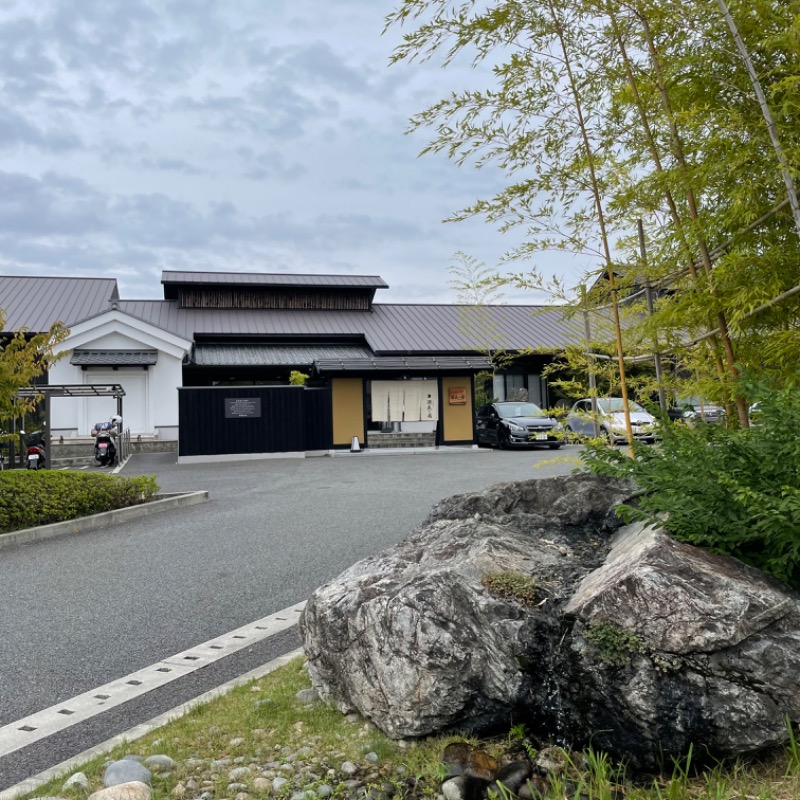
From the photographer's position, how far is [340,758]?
256cm

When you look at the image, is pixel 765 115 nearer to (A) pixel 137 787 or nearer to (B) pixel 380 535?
(A) pixel 137 787

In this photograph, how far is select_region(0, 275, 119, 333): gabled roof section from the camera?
23.0 meters

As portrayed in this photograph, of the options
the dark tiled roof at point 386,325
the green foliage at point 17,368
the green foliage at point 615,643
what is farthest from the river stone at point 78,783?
the dark tiled roof at point 386,325

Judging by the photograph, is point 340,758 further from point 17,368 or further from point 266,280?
point 266,280

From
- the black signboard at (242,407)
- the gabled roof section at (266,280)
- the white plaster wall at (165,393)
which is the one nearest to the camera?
the black signboard at (242,407)

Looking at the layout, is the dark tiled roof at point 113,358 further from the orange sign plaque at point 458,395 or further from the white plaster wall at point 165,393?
the orange sign plaque at point 458,395

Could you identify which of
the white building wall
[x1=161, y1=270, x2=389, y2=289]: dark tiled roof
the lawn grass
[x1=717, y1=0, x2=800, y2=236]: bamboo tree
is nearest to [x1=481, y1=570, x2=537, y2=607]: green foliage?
the lawn grass

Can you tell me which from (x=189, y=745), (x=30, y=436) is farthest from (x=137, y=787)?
(x=30, y=436)

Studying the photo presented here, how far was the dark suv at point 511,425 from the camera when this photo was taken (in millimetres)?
19312

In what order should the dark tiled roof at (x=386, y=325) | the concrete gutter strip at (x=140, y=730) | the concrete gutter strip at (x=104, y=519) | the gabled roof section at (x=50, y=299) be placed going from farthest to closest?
the dark tiled roof at (x=386, y=325), the gabled roof section at (x=50, y=299), the concrete gutter strip at (x=104, y=519), the concrete gutter strip at (x=140, y=730)

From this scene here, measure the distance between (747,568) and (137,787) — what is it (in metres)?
2.34

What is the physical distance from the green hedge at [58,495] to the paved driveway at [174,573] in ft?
1.84

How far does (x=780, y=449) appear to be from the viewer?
251 cm

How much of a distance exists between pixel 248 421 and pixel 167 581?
13.2 m
